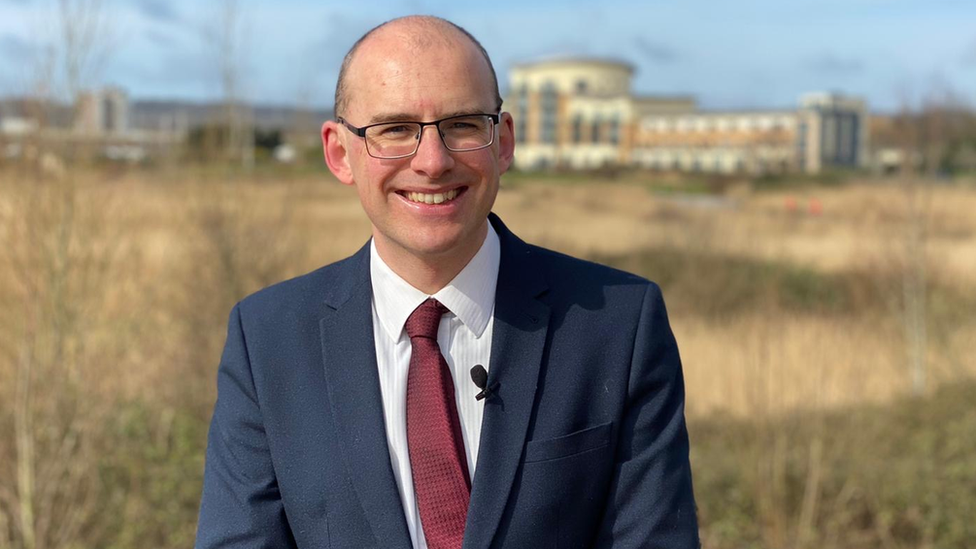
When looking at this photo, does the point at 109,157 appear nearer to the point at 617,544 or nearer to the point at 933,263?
the point at 617,544

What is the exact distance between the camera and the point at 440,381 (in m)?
1.92

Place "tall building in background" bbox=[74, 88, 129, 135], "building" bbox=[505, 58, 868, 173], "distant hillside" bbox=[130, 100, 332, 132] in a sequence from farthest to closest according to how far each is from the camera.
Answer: "building" bbox=[505, 58, 868, 173]
"distant hillside" bbox=[130, 100, 332, 132]
"tall building in background" bbox=[74, 88, 129, 135]

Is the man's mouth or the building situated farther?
the building

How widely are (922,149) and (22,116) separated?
828 centimetres

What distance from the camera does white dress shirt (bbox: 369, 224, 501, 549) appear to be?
194 centimetres

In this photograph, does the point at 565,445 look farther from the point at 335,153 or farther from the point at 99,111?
the point at 99,111

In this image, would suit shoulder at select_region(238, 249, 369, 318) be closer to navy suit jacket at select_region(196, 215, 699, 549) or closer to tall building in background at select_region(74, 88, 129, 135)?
navy suit jacket at select_region(196, 215, 699, 549)

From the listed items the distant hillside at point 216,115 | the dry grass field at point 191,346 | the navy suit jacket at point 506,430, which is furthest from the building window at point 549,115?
the navy suit jacket at point 506,430

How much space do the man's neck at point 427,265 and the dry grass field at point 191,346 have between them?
97 cm

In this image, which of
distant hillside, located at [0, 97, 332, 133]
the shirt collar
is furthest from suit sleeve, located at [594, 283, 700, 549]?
distant hillside, located at [0, 97, 332, 133]

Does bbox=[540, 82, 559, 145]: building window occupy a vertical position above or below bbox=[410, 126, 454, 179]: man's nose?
above

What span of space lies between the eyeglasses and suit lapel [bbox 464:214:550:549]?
0.27 metres

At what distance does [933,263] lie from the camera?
12.8 m

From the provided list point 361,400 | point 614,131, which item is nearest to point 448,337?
point 361,400
